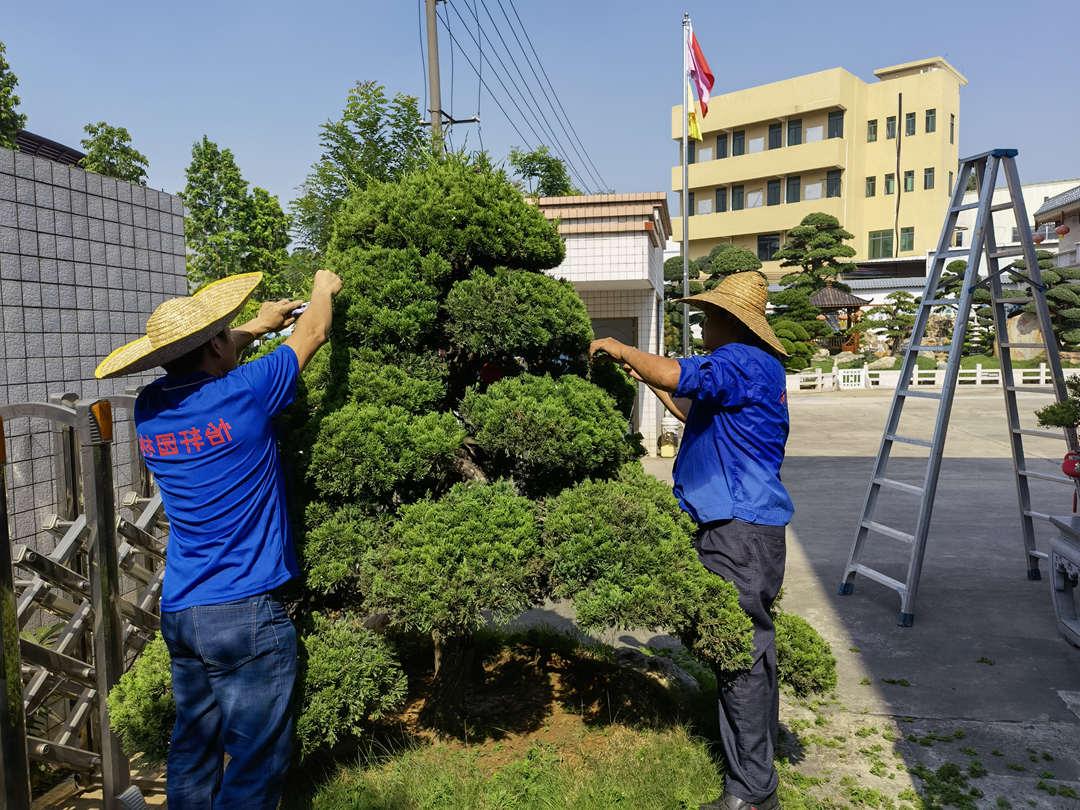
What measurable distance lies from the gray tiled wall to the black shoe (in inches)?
134

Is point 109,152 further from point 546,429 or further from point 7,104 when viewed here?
point 546,429

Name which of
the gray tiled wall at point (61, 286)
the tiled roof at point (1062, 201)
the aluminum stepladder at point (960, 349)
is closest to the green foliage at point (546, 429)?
the gray tiled wall at point (61, 286)

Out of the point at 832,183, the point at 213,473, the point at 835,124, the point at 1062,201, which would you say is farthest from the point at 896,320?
the point at 213,473

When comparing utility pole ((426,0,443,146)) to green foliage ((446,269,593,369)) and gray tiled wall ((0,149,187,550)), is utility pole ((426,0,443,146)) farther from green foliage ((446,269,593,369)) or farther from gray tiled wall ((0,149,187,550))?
green foliage ((446,269,593,369))

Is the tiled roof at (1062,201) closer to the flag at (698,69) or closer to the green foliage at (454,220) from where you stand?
the flag at (698,69)

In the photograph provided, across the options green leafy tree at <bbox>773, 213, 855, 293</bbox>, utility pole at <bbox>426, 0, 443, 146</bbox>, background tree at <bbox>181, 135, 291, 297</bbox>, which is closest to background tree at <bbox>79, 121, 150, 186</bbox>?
background tree at <bbox>181, 135, 291, 297</bbox>

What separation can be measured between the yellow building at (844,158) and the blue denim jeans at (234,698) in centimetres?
4511

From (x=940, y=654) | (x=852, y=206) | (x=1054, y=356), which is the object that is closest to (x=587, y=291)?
(x=1054, y=356)

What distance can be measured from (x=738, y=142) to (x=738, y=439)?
49.9 m

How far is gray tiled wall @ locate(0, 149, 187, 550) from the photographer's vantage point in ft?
12.3

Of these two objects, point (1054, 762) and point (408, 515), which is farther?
point (1054, 762)

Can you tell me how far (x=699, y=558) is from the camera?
2.90 m

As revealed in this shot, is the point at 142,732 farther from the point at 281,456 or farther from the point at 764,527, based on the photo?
the point at 764,527

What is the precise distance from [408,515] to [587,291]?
350 inches
